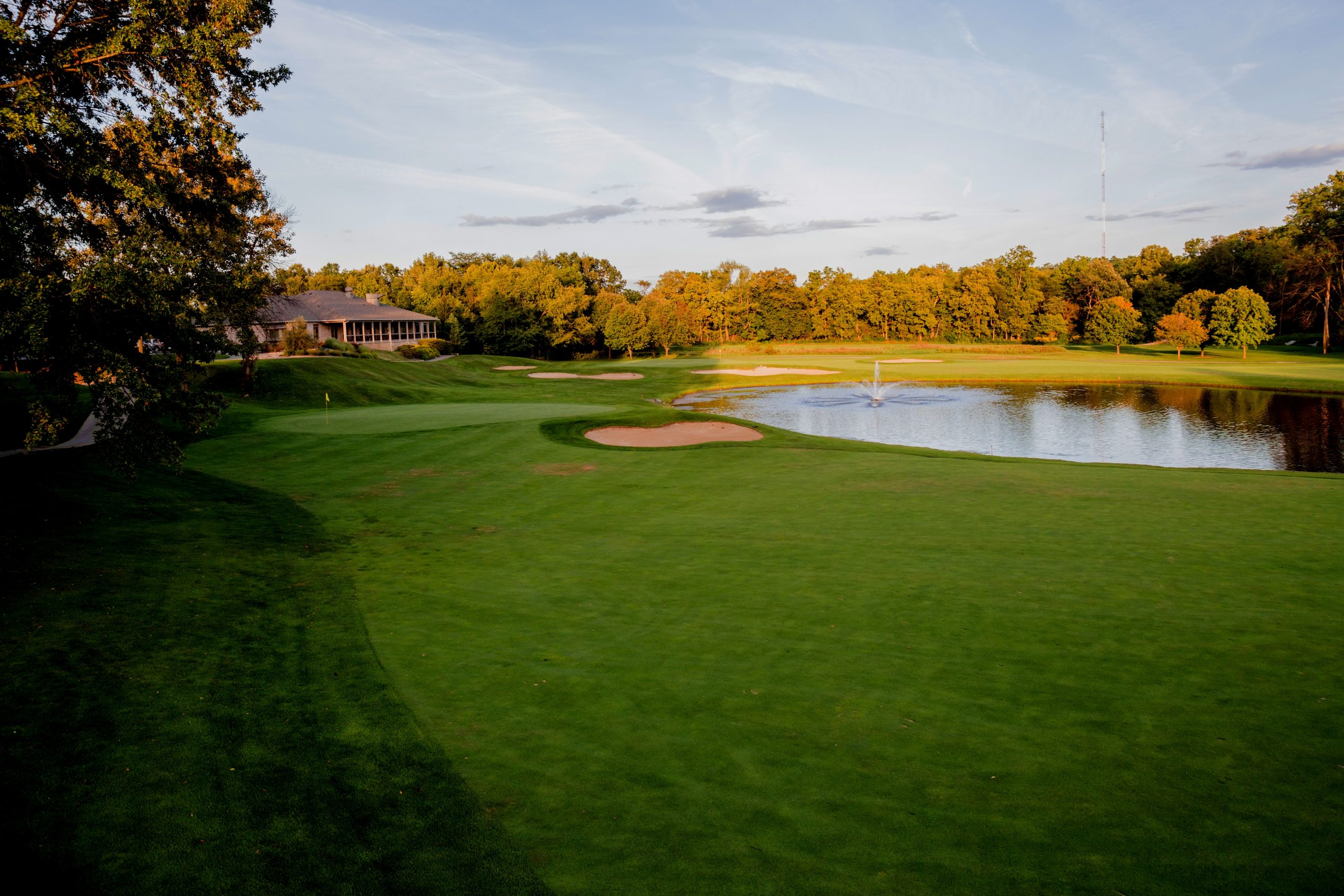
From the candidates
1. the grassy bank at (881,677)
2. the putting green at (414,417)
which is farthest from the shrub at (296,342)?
the grassy bank at (881,677)

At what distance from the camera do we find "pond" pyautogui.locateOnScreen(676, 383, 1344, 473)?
29.0 m

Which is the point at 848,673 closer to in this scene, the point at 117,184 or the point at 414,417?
the point at 117,184

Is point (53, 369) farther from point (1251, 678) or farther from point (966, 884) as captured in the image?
point (1251, 678)

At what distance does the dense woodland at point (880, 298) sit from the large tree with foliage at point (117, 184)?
152ft

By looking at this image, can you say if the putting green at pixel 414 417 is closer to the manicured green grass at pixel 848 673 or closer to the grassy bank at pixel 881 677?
the manicured green grass at pixel 848 673

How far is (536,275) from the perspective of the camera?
86.5 m

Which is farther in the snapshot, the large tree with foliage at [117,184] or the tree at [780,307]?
the tree at [780,307]

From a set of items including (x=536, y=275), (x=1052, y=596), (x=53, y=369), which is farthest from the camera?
(x=536, y=275)

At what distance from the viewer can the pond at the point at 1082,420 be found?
95.0 feet

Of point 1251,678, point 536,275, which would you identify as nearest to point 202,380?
point 1251,678

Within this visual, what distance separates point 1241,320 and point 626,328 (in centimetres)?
6157

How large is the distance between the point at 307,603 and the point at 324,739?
13.4 feet

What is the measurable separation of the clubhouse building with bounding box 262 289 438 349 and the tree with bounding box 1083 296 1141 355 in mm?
76378

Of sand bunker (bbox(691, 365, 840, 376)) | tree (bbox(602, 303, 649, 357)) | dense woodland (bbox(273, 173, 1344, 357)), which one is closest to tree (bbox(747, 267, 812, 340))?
dense woodland (bbox(273, 173, 1344, 357))
